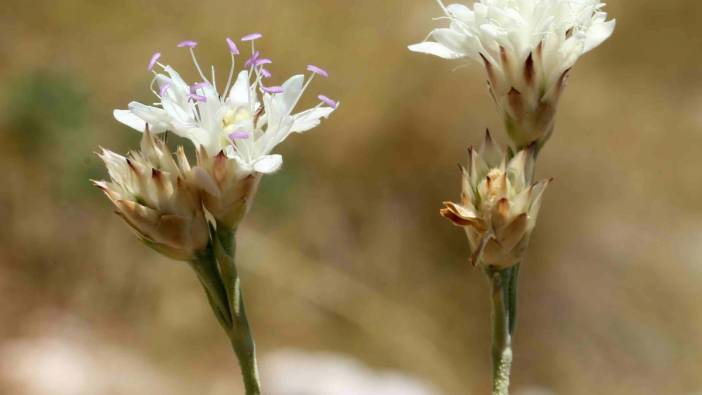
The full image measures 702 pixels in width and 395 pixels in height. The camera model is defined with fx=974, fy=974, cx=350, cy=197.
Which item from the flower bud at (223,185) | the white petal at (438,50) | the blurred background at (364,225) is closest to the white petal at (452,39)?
the white petal at (438,50)

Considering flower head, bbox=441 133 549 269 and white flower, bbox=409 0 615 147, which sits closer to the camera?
flower head, bbox=441 133 549 269

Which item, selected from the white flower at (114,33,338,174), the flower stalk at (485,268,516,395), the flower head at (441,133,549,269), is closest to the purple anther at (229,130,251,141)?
the white flower at (114,33,338,174)

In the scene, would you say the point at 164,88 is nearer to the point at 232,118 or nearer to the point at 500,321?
the point at 232,118

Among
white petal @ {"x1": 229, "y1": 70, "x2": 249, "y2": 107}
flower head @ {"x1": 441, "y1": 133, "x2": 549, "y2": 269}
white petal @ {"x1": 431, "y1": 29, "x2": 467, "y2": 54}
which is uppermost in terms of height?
white petal @ {"x1": 431, "y1": 29, "x2": 467, "y2": 54}

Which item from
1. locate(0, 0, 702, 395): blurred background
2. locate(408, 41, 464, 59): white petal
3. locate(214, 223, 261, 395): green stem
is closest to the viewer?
locate(214, 223, 261, 395): green stem

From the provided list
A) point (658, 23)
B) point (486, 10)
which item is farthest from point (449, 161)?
point (486, 10)

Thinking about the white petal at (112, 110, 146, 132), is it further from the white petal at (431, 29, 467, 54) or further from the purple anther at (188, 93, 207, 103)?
the white petal at (431, 29, 467, 54)

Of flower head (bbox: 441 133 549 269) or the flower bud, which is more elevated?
the flower bud
